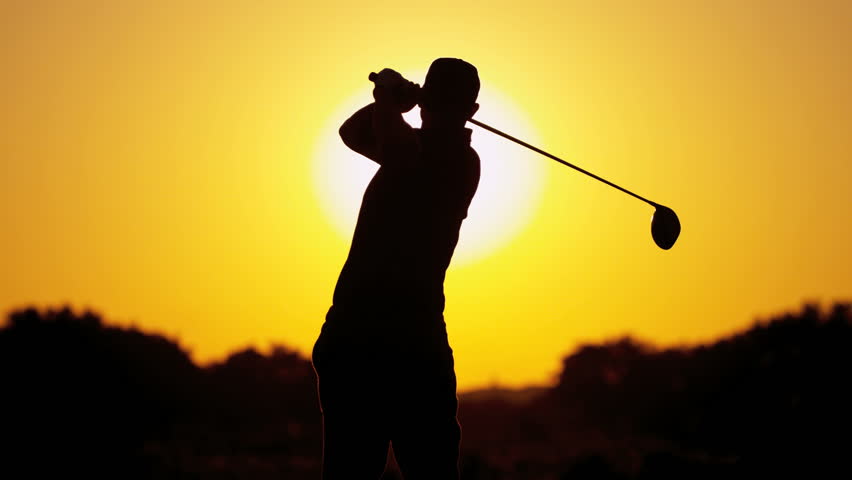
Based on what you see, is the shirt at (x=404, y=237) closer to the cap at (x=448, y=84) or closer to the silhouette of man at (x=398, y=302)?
the silhouette of man at (x=398, y=302)

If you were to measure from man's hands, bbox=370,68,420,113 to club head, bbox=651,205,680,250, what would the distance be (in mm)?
2330

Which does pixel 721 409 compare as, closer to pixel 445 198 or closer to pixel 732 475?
pixel 732 475

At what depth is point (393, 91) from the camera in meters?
6.32

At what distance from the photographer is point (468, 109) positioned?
674 cm

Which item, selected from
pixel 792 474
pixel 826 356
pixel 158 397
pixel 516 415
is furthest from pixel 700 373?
pixel 792 474

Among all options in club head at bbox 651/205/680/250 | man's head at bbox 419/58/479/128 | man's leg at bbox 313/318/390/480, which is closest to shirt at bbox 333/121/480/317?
man's head at bbox 419/58/479/128

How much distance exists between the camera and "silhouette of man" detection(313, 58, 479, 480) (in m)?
6.45

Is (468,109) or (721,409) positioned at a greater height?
(721,409)

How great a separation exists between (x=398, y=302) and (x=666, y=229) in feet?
7.52

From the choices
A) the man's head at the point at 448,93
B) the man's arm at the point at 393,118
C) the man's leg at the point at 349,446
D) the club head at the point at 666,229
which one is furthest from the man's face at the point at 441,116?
the club head at the point at 666,229

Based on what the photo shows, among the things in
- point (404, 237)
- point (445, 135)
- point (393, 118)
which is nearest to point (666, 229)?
point (445, 135)

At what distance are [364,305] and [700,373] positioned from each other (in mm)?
→ 50246

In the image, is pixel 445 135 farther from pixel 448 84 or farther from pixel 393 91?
pixel 393 91

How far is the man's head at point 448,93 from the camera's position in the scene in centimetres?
664
